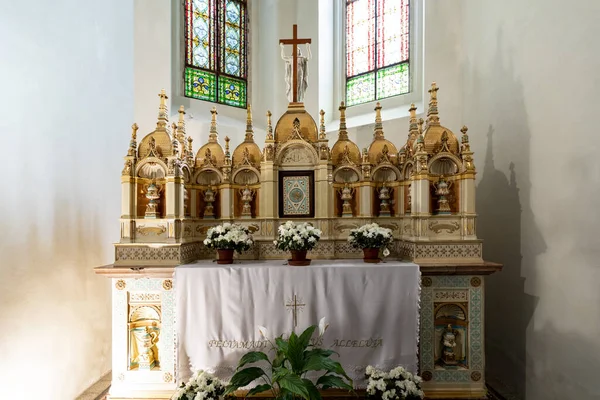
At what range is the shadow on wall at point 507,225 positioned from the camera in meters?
5.14

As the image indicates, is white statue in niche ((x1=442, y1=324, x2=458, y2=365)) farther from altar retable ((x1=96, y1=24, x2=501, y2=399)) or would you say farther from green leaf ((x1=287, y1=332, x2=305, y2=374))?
green leaf ((x1=287, y1=332, x2=305, y2=374))

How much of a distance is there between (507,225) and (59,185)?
22.3ft

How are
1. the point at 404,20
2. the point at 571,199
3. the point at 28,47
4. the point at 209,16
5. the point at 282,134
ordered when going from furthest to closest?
the point at 209,16 < the point at 404,20 < the point at 282,134 < the point at 28,47 < the point at 571,199

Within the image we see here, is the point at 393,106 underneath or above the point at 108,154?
above

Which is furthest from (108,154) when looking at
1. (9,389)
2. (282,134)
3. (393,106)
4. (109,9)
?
(393,106)

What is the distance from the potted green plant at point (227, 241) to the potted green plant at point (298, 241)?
Answer: 1.72 feet

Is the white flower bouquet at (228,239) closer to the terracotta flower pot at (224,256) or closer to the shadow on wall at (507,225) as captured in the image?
the terracotta flower pot at (224,256)

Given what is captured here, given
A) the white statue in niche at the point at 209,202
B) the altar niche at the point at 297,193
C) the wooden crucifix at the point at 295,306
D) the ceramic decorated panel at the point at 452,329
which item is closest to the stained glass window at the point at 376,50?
the altar niche at the point at 297,193

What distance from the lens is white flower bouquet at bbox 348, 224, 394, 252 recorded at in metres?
5.11

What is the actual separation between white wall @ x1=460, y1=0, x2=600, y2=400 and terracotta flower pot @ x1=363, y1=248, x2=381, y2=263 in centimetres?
210

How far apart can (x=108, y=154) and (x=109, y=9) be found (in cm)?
266

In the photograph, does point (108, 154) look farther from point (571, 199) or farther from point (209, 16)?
point (571, 199)

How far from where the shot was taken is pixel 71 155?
5.55 metres

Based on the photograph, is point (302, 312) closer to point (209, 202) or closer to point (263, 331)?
point (263, 331)
